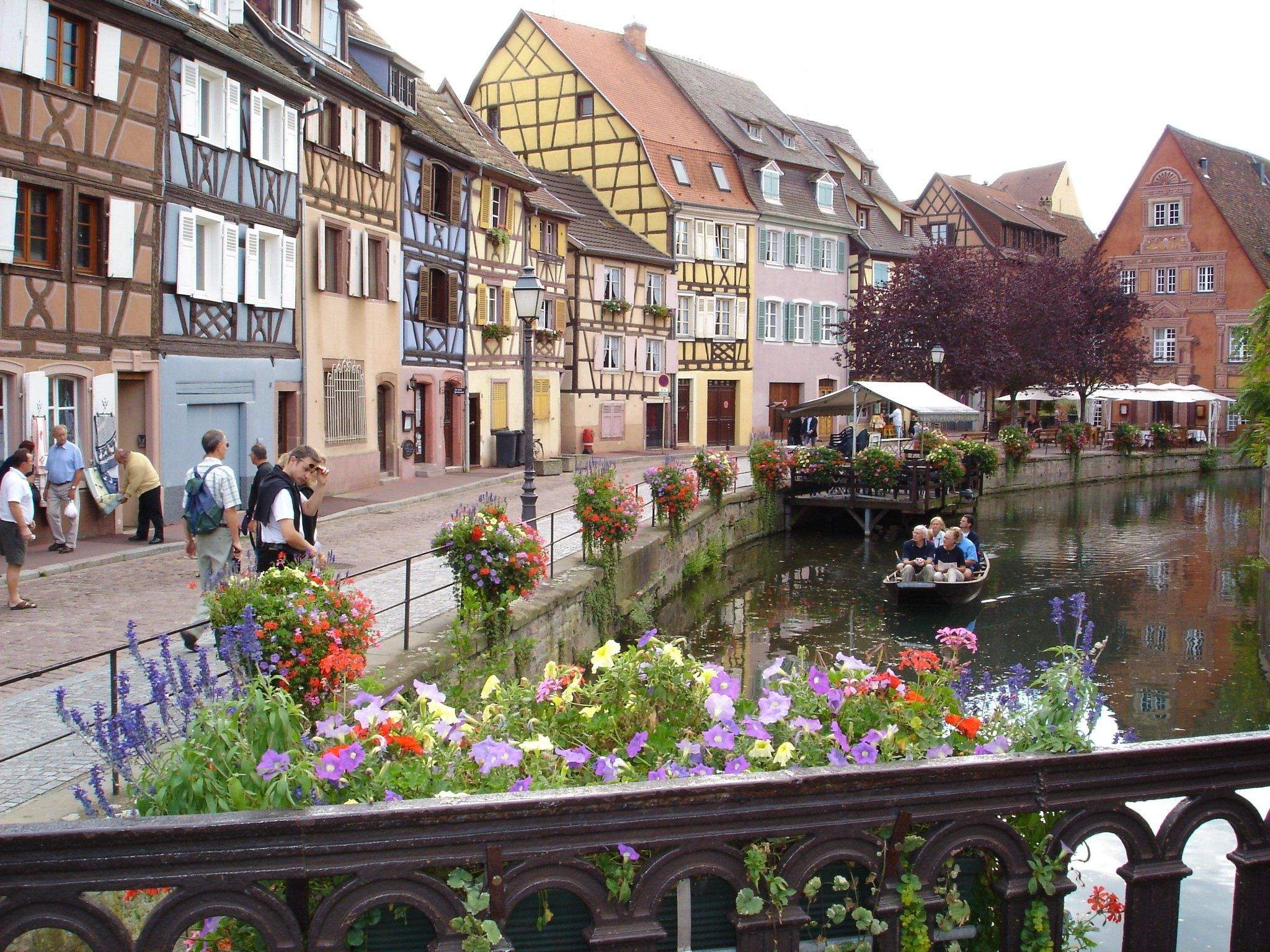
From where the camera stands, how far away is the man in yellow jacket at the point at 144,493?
16.5 meters

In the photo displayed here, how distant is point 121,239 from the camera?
55.5 feet

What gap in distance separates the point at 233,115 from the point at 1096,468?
34891 mm

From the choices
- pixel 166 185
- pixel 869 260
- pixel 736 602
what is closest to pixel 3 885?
pixel 166 185

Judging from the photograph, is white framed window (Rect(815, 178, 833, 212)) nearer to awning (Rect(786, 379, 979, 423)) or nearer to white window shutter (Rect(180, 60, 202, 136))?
awning (Rect(786, 379, 979, 423))

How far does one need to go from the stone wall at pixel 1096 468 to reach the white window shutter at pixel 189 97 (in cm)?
2607

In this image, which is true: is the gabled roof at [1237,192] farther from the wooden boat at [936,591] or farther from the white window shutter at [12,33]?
the white window shutter at [12,33]

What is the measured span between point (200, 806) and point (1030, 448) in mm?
41362

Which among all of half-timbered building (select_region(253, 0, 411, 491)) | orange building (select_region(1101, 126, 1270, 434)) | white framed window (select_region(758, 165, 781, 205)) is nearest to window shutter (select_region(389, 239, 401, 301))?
half-timbered building (select_region(253, 0, 411, 491))

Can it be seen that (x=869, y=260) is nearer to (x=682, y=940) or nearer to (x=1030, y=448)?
(x=1030, y=448)

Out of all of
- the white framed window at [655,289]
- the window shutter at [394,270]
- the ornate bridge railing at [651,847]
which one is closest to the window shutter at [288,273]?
the window shutter at [394,270]

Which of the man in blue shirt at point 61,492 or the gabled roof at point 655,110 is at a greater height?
the gabled roof at point 655,110

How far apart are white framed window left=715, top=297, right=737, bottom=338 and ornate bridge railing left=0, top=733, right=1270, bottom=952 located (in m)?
43.3

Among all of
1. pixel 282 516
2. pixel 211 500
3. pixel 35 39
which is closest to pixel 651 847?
pixel 282 516

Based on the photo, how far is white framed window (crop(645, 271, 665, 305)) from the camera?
42625mm
